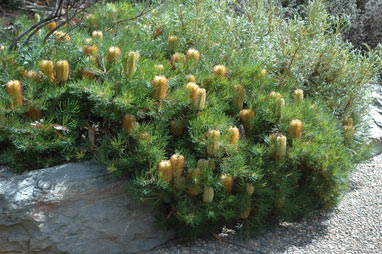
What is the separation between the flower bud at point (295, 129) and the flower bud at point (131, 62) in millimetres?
981

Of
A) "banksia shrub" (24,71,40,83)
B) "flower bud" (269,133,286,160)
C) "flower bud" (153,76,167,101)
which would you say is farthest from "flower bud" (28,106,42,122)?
"flower bud" (269,133,286,160)

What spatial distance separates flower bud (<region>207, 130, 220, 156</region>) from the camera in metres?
2.71

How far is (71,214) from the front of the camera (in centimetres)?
267

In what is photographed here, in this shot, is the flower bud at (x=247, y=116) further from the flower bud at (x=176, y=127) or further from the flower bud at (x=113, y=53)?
the flower bud at (x=113, y=53)

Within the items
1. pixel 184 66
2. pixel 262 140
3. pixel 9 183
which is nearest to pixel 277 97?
pixel 262 140

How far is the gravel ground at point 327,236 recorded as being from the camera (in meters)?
2.88

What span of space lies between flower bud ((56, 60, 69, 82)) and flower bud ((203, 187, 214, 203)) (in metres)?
1.06

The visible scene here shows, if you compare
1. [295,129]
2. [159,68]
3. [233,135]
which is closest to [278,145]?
[295,129]

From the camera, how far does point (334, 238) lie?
3107 mm

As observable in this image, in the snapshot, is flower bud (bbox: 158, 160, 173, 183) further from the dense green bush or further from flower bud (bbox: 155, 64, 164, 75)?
flower bud (bbox: 155, 64, 164, 75)

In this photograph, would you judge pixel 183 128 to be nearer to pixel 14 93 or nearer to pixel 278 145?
pixel 278 145

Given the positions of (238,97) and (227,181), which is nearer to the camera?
(227,181)

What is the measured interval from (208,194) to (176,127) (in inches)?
18.3

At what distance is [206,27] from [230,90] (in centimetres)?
70
